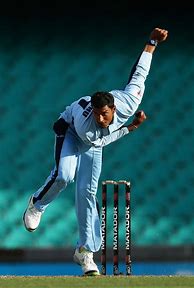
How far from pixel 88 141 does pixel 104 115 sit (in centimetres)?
33

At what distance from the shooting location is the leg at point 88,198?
984 centimetres

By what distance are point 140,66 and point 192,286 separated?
70.4 inches

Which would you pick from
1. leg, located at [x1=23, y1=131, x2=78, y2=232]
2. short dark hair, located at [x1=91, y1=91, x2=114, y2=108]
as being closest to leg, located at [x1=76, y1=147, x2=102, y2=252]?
leg, located at [x1=23, y1=131, x2=78, y2=232]

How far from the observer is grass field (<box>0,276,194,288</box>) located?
8.96 metres

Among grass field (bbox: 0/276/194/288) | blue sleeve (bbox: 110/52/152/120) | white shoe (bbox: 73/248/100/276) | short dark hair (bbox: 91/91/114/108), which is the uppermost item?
blue sleeve (bbox: 110/52/152/120)

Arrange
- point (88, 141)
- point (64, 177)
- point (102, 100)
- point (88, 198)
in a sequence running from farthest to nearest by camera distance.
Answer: point (88, 198)
point (88, 141)
point (64, 177)
point (102, 100)

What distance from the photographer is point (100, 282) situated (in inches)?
361

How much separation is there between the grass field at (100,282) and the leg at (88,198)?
16.3 inches

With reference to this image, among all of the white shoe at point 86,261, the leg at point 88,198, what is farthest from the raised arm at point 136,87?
the white shoe at point 86,261

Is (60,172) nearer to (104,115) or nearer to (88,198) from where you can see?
(88,198)

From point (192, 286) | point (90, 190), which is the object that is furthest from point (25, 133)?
point (192, 286)

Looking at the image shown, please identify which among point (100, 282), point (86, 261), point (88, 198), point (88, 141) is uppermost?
point (88, 141)

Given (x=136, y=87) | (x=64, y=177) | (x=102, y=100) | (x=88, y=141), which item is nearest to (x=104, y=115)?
(x=102, y=100)

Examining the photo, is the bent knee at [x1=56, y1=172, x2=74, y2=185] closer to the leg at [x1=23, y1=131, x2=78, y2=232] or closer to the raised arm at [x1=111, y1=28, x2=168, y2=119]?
the leg at [x1=23, y1=131, x2=78, y2=232]
